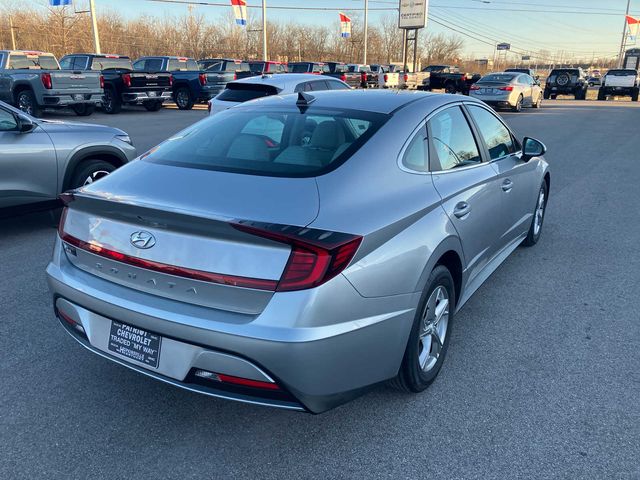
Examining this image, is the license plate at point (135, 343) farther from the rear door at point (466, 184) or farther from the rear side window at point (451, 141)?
the rear side window at point (451, 141)

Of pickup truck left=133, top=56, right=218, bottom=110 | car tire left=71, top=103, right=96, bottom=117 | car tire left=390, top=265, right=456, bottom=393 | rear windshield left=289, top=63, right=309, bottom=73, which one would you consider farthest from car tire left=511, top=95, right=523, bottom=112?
car tire left=390, top=265, right=456, bottom=393

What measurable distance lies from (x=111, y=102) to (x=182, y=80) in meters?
3.49

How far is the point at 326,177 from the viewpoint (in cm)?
260

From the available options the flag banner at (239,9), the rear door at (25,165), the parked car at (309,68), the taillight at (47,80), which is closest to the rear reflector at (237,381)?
the rear door at (25,165)

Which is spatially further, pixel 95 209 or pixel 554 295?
pixel 554 295

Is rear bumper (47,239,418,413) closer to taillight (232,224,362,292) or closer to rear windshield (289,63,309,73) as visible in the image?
taillight (232,224,362,292)

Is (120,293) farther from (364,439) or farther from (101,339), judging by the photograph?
(364,439)

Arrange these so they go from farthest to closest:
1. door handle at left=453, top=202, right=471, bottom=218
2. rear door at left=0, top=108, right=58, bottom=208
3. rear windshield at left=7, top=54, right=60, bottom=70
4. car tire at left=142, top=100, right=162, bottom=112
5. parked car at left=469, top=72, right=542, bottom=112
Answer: parked car at left=469, top=72, right=542, bottom=112 → car tire at left=142, top=100, right=162, bottom=112 → rear windshield at left=7, top=54, right=60, bottom=70 → rear door at left=0, top=108, right=58, bottom=208 → door handle at left=453, top=202, right=471, bottom=218

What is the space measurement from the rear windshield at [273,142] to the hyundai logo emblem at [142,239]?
0.60 meters

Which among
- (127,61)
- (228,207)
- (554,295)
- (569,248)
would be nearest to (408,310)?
(228,207)

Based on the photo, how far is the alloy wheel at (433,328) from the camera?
297cm

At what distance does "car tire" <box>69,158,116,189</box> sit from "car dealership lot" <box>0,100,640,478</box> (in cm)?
185

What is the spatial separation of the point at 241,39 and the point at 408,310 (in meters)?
70.3

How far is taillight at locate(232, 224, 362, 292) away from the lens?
7.13 ft
